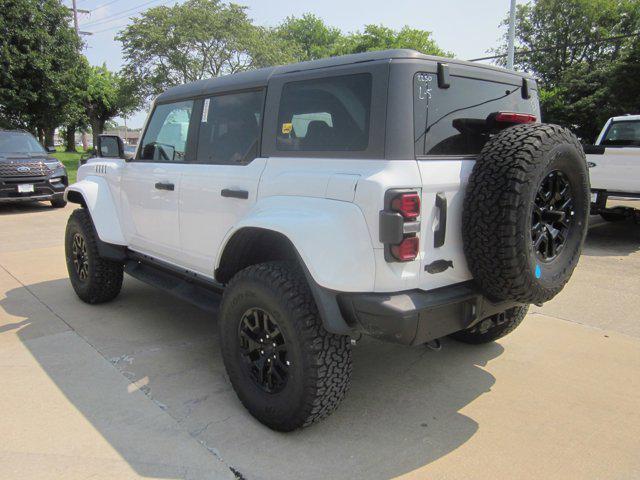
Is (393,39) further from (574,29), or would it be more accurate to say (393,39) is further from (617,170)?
(617,170)

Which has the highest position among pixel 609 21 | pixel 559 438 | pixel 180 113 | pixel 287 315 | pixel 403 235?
pixel 609 21

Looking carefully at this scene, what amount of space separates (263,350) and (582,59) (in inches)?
1523

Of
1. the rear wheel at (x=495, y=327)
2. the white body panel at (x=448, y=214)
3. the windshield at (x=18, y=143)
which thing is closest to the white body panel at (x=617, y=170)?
the rear wheel at (x=495, y=327)

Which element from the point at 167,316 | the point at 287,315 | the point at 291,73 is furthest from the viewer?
the point at 167,316

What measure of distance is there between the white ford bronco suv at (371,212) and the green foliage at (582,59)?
22.6 meters

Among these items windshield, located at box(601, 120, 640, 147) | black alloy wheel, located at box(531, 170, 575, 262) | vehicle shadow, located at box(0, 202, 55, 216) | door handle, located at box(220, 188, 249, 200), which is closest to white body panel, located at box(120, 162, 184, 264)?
door handle, located at box(220, 188, 249, 200)

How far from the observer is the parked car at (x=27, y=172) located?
10.2m

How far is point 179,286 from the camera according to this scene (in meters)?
3.76

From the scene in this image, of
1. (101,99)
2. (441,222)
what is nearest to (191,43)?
(101,99)

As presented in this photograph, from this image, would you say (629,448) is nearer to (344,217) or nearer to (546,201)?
(546,201)

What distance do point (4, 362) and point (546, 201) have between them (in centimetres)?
374

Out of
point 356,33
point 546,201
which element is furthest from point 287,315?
point 356,33

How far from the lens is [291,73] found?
2.85 meters

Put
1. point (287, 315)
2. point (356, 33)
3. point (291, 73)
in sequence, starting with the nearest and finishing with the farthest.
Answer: point (287, 315)
point (291, 73)
point (356, 33)
